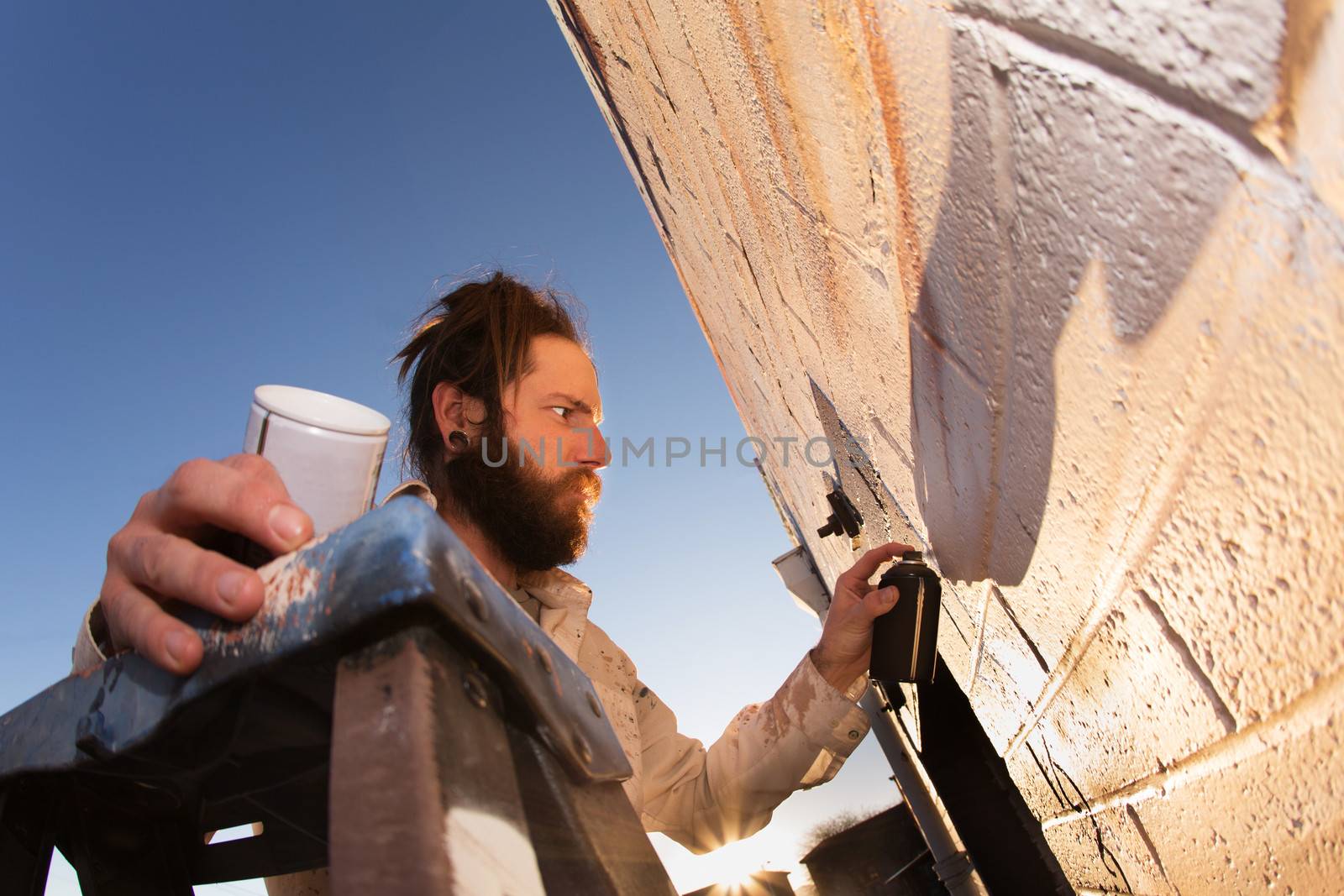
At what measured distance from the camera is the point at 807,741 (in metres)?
1.68

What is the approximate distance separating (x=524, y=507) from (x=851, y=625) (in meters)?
0.92

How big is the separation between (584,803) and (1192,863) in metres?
0.70

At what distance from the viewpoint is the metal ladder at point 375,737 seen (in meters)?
0.36

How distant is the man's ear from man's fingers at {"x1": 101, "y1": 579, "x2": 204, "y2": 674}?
163 centimetres

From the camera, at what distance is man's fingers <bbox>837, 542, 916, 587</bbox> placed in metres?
1.47

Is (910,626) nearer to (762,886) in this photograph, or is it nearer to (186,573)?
(186,573)

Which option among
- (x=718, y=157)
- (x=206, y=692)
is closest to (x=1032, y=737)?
(x=718, y=157)

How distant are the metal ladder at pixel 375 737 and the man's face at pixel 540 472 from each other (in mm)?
1279

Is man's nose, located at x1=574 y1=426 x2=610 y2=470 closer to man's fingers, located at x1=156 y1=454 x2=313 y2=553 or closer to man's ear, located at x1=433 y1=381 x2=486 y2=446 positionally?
man's ear, located at x1=433 y1=381 x2=486 y2=446

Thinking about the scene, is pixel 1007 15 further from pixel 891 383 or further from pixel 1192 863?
pixel 1192 863

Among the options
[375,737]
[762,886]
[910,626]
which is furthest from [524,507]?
[762,886]

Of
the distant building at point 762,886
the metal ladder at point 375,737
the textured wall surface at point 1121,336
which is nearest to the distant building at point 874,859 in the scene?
the distant building at point 762,886

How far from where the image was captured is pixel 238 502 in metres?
0.54

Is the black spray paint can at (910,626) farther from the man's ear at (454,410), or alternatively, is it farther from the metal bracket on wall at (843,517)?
the man's ear at (454,410)
